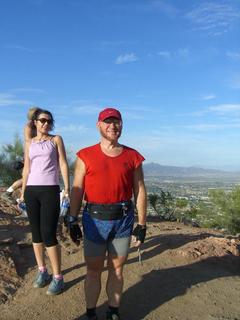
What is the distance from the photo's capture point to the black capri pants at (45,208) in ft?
16.2

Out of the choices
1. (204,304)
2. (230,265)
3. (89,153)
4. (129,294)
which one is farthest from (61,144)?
(230,265)

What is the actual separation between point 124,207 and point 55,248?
1119 millimetres

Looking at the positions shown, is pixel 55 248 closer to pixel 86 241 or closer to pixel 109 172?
pixel 86 241

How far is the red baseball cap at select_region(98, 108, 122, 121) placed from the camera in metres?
4.18

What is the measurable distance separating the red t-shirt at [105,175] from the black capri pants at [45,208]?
76cm

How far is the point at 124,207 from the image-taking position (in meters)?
4.31

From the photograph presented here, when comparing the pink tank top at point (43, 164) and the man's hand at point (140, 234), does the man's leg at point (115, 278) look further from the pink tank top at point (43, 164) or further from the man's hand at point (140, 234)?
the pink tank top at point (43, 164)

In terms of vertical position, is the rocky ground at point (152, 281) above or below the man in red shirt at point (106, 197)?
below

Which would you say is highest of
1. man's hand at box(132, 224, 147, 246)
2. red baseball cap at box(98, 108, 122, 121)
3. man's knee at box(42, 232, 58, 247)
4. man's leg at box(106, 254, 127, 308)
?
red baseball cap at box(98, 108, 122, 121)

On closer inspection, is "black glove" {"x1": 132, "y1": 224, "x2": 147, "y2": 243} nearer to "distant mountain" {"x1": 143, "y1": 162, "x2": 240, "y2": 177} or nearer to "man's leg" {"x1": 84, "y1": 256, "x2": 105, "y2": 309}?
"man's leg" {"x1": 84, "y1": 256, "x2": 105, "y2": 309}

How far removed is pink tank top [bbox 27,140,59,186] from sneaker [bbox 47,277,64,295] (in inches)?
40.4

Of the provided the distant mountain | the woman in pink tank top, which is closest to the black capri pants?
the woman in pink tank top

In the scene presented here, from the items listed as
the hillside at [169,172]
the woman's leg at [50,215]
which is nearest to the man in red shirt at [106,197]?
the woman's leg at [50,215]

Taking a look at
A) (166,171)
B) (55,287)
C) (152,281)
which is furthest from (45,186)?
(166,171)
